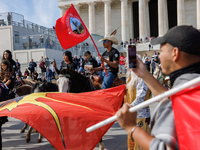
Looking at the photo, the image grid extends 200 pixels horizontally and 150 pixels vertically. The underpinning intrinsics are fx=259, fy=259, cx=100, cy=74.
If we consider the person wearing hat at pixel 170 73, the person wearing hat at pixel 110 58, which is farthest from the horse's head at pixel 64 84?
the person wearing hat at pixel 170 73

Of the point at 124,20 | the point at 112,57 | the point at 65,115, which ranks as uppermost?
the point at 124,20

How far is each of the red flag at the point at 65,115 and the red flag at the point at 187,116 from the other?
2526 mm

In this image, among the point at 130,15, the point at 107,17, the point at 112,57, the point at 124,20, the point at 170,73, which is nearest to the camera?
the point at 170,73

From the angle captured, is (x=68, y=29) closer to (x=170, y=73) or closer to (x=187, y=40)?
(x=170, y=73)

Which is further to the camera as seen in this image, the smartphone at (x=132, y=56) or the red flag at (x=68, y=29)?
the red flag at (x=68, y=29)

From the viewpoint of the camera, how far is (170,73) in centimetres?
182

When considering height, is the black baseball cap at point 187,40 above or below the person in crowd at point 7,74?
above

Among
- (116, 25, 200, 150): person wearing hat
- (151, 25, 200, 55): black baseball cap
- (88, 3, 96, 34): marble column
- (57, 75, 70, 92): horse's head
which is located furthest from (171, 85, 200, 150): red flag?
(88, 3, 96, 34): marble column

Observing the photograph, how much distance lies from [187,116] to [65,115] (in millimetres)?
2784

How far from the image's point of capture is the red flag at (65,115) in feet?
12.6

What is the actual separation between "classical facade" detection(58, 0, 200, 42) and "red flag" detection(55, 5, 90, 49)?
4363 centimetres

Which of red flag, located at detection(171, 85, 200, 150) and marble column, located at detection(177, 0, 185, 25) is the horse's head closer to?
red flag, located at detection(171, 85, 200, 150)

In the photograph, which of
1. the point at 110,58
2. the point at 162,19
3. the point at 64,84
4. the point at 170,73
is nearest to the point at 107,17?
the point at 162,19

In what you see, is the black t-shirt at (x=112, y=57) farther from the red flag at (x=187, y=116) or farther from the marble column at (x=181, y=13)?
the marble column at (x=181, y=13)
